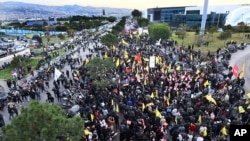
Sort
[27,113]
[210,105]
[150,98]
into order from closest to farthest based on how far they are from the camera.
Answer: [27,113] → [210,105] → [150,98]

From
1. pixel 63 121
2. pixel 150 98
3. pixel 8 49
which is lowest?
pixel 8 49

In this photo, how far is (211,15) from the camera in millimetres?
82812

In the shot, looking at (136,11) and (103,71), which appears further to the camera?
(136,11)

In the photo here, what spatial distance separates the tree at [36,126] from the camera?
882cm

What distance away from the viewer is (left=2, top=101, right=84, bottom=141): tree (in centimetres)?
882

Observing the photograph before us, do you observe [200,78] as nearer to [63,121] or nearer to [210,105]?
[210,105]

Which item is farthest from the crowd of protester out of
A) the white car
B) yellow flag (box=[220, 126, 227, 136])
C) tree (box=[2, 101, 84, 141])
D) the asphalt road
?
the white car

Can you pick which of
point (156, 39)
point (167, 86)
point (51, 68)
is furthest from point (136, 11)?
point (167, 86)

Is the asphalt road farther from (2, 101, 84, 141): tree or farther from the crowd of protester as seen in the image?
(2, 101, 84, 141): tree

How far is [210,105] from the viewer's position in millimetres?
15078

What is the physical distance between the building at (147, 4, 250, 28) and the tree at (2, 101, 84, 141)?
72.4 meters

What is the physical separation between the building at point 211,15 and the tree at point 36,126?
238 feet

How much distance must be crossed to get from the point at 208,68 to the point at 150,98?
10.4 metres

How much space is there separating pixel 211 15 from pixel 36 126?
268ft
